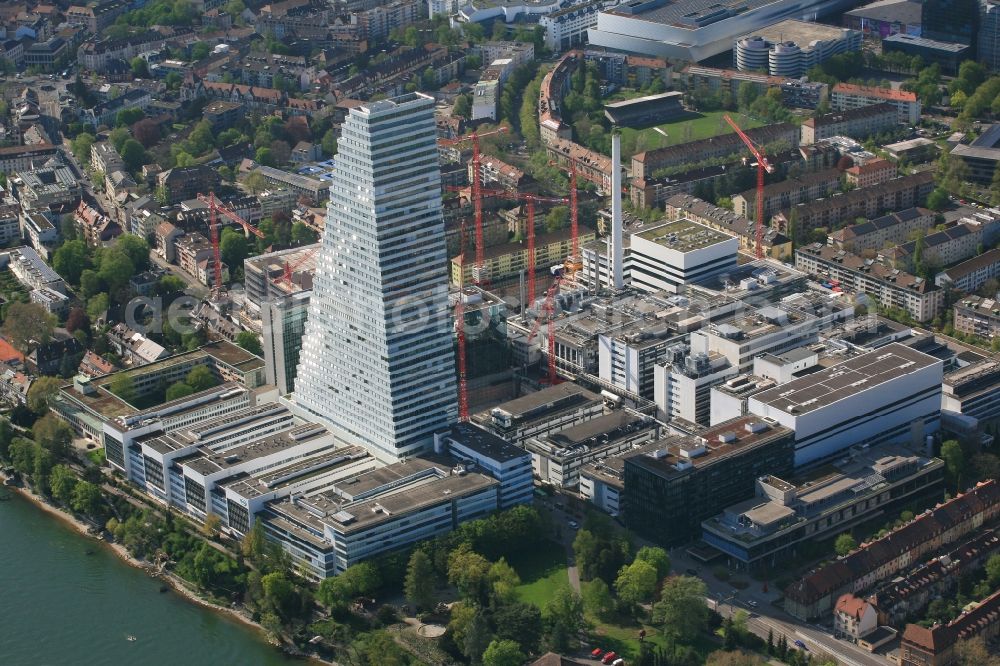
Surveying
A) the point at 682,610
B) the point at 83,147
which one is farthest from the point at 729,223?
the point at 83,147

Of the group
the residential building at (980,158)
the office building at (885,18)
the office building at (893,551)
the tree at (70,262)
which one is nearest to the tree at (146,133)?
the tree at (70,262)

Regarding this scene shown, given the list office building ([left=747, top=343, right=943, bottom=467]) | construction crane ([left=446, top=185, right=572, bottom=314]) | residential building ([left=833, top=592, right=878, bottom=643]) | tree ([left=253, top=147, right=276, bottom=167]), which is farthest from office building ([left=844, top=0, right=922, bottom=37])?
residential building ([left=833, top=592, right=878, bottom=643])

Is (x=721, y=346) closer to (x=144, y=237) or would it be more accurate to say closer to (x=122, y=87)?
(x=144, y=237)

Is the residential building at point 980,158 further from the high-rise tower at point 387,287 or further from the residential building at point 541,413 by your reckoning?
the high-rise tower at point 387,287

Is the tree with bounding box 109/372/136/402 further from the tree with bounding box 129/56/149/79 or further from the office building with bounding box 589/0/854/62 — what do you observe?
the office building with bounding box 589/0/854/62

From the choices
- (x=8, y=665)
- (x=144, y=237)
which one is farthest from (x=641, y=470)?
(x=144, y=237)
